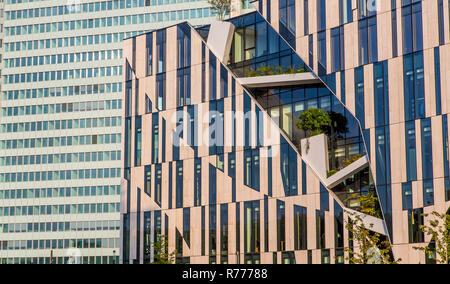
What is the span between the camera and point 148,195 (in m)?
58.0

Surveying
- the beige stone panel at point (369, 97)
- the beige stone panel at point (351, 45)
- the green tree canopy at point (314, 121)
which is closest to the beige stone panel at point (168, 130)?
the green tree canopy at point (314, 121)

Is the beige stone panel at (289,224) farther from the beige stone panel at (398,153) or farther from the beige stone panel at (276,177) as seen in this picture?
the beige stone panel at (398,153)

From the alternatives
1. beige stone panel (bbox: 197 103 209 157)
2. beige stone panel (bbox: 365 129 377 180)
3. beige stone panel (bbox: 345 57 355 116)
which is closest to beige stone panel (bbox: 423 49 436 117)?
beige stone panel (bbox: 365 129 377 180)

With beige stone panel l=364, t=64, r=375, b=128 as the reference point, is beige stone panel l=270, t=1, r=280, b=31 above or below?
above

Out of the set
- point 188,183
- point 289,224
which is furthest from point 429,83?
point 188,183

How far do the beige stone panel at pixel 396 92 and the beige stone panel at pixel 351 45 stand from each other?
3213 millimetres

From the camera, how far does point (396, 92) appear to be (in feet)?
150

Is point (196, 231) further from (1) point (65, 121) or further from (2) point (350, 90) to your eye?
(1) point (65, 121)

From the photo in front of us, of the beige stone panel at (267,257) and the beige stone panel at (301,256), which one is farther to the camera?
the beige stone panel at (267,257)

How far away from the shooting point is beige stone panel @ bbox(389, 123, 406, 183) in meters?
44.6

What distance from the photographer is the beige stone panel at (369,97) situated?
46.8m

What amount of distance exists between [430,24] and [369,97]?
625cm

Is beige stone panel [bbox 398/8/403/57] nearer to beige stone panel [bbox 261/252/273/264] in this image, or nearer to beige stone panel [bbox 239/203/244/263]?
beige stone panel [bbox 239/203/244/263]

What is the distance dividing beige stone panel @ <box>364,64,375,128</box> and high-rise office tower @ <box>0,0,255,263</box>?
2792 inches
